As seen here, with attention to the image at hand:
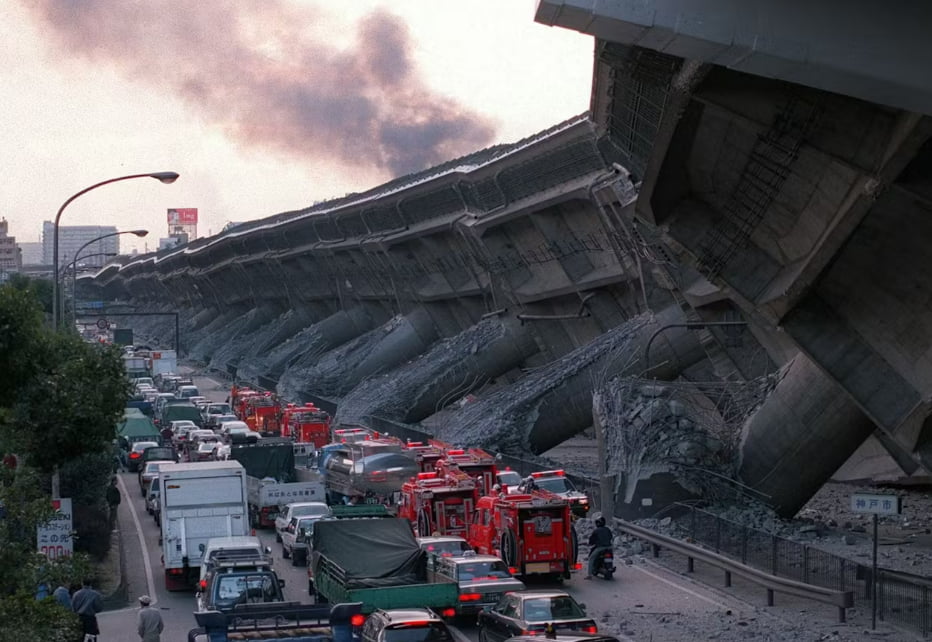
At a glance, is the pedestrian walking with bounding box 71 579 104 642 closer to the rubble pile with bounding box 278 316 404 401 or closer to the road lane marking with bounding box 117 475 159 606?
the road lane marking with bounding box 117 475 159 606

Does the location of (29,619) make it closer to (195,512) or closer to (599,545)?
(195,512)

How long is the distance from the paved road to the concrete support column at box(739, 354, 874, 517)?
391cm

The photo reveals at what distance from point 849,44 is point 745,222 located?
10447 millimetres

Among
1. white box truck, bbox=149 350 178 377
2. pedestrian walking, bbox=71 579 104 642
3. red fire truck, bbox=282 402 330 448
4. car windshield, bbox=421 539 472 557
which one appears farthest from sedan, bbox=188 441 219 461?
white box truck, bbox=149 350 178 377

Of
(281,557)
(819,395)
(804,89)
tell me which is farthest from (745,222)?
(281,557)

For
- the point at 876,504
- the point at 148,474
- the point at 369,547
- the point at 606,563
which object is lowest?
the point at 606,563

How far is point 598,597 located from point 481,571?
2899mm

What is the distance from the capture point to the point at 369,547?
2389cm

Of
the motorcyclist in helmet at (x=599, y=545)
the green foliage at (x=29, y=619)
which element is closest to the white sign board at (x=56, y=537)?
the green foliage at (x=29, y=619)

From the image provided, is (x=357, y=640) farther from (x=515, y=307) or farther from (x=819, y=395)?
(x=515, y=307)

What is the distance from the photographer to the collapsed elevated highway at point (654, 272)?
18.2m

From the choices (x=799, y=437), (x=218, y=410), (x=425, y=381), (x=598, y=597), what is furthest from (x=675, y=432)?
(x=218, y=410)

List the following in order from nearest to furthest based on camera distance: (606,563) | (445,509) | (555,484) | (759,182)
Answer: (759,182) < (606,563) < (445,509) < (555,484)

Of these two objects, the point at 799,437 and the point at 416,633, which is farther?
the point at 799,437
